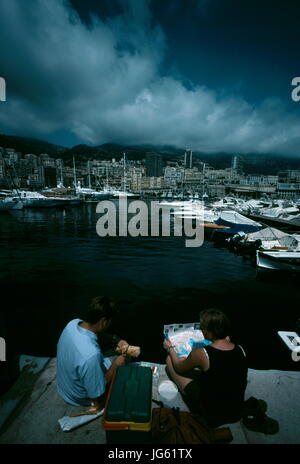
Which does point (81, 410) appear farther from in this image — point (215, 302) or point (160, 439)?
point (215, 302)

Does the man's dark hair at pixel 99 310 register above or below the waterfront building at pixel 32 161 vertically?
below

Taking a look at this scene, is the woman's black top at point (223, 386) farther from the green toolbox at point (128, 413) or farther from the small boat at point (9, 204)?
the small boat at point (9, 204)

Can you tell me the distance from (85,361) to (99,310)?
633 millimetres

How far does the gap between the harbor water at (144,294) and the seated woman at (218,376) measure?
3.27 metres

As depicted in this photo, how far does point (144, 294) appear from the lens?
32.2 feet

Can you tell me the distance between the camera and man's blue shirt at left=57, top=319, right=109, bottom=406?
273 cm

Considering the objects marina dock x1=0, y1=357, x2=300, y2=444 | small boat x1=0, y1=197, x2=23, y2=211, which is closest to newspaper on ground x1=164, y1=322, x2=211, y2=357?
marina dock x1=0, y1=357, x2=300, y2=444

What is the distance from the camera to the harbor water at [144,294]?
6.61 m

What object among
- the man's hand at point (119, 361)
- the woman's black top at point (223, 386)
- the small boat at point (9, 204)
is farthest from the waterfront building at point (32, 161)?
the woman's black top at point (223, 386)

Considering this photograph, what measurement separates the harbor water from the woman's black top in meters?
3.31

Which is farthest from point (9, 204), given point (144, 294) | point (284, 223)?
point (284, 223)

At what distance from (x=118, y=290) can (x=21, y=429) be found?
Result: 7.38 m

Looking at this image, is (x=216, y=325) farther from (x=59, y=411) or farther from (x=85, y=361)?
(x=59, y=411)

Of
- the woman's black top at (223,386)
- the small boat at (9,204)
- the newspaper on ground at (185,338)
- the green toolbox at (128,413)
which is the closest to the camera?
the green toolbox at (128,413)
